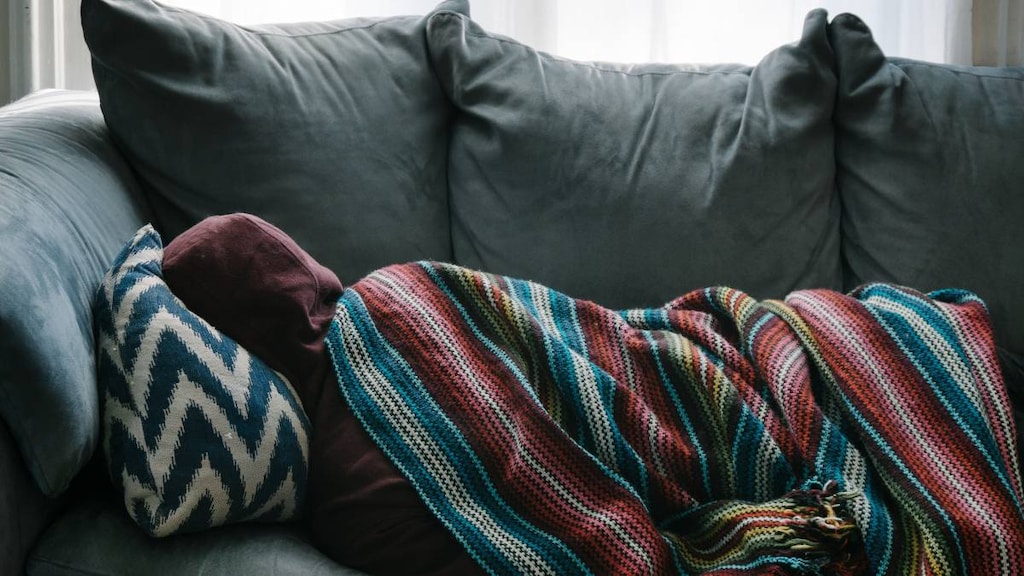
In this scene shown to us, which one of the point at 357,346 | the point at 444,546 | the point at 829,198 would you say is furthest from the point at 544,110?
the point at 444,546

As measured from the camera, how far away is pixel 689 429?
1.16 metres

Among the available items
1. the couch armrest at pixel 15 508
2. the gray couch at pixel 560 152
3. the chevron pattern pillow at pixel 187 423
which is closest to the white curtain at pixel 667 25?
the gray couch at pixel 560 152

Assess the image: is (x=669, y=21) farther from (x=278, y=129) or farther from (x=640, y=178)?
(x=278, y=129)

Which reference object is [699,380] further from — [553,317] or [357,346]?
[357,346]

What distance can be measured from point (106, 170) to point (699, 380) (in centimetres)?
87

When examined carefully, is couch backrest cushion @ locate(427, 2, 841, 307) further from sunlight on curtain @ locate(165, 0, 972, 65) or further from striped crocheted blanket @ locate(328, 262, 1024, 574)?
sunlight on curtain @ locate(165, 0, 972, 65)

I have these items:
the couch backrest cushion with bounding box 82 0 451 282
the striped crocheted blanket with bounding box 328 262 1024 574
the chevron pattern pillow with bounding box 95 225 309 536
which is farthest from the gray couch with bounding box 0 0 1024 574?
the chevron pattern pillow with bounding box 95 225 309 536

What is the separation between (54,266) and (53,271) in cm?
1

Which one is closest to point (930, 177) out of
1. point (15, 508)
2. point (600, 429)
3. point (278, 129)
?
point (600, 429)

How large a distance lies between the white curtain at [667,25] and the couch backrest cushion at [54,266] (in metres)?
0.56

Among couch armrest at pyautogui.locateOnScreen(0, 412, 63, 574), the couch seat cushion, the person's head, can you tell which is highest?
the person's head

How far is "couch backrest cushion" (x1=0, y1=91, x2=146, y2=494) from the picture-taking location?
947 mm

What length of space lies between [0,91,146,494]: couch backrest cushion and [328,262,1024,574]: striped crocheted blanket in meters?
0.29

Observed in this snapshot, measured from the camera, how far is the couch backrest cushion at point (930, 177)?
4.99 feet
